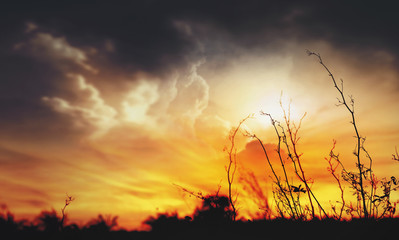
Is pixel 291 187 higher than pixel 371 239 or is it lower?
higher

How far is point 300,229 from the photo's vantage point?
17.1 ft

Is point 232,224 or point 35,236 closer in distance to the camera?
point 35,236

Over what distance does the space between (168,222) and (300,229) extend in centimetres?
261

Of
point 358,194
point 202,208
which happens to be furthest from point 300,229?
point 202,208

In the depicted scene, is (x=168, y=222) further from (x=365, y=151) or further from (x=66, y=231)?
(x=365, y=151)

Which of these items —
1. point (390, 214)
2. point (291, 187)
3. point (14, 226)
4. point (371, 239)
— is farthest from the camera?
point (291, 187)

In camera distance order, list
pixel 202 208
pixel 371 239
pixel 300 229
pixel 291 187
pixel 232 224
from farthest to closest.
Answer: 1. pixel 202 208
2. pixel 291 187
3. pixel 232 224
4. pixel 300 229
5. pixel 371 239

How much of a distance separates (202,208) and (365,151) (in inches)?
175

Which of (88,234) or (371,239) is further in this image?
(88,234)

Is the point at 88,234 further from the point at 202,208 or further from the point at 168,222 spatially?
the point at 202,208

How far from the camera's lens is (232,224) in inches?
230

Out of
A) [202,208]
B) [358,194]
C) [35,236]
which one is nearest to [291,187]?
[358,194]

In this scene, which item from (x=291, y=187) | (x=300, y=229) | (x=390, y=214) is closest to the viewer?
(x=300, y=229)

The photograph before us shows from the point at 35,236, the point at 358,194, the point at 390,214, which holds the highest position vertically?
the point at 358,194
